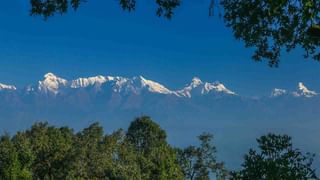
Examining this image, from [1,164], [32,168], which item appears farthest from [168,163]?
[1,164]

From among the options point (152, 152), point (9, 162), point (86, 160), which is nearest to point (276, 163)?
point (9, 162)

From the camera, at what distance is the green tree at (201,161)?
126688mm

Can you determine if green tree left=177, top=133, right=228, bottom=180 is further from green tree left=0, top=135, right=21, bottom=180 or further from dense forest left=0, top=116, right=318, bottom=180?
green tree left=0, top=135, right=21, bottom=180

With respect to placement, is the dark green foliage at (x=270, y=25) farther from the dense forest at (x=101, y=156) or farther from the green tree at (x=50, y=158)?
the green tree at (x=50, y=158)

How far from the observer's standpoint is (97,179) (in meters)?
99.4

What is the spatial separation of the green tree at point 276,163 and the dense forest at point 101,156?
2429 inches

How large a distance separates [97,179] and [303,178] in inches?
3036

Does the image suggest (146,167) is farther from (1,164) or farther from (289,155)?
(289,155)

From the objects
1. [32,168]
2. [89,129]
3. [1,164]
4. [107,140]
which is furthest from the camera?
[89,129]

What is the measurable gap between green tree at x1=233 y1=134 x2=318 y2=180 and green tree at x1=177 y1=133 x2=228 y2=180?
3933 inches

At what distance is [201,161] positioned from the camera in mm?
Result: 128625

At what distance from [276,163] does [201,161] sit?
104684 mm

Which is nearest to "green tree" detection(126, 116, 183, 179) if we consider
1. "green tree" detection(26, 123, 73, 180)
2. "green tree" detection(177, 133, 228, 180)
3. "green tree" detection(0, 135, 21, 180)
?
"green tree" detection(177, 133, 228, 180)

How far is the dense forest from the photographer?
9094 centimetres
